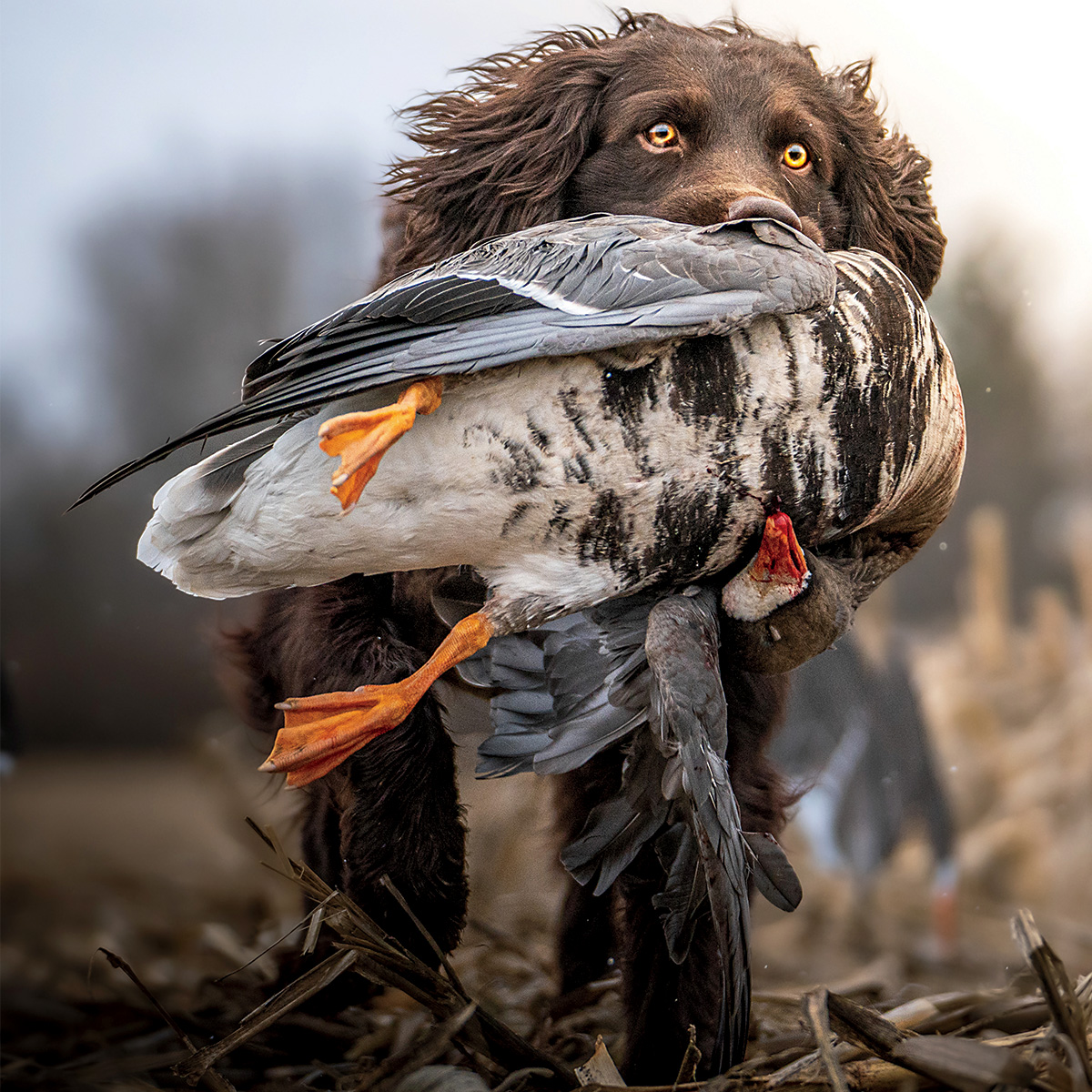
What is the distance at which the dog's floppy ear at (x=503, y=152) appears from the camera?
813 millimetres

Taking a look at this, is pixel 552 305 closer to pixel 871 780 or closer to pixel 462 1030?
pixel 462 1030

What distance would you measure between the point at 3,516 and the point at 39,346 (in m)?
0.19

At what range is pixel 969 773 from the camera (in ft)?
4.13

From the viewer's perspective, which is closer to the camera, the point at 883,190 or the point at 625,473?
the point at 625,473

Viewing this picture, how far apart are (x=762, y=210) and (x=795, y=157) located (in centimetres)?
19

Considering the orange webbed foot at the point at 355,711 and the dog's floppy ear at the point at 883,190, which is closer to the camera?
the orange webbed foot at the point at 355,711

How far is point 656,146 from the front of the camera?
2.61 feet

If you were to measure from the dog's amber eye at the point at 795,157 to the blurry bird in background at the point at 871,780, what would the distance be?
57 cm

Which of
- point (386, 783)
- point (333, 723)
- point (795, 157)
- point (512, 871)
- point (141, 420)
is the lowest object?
point (512, 871)

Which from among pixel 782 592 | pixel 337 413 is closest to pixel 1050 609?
pixel 782 592

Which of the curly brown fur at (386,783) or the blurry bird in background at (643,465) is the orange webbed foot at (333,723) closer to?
the blurry bird in background at (643,465)

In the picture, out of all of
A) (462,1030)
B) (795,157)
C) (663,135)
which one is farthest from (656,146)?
(462,1030)

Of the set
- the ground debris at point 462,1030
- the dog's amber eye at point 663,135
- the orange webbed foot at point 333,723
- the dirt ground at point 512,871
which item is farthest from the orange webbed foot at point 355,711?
the dog's amber eye at point 663,135

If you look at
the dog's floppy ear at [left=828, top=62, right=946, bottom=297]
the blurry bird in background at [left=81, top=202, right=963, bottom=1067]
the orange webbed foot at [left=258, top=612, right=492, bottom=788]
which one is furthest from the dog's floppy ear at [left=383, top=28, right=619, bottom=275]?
the orange webbed foot at [left=258, top=612, right=492, bottom=788]
